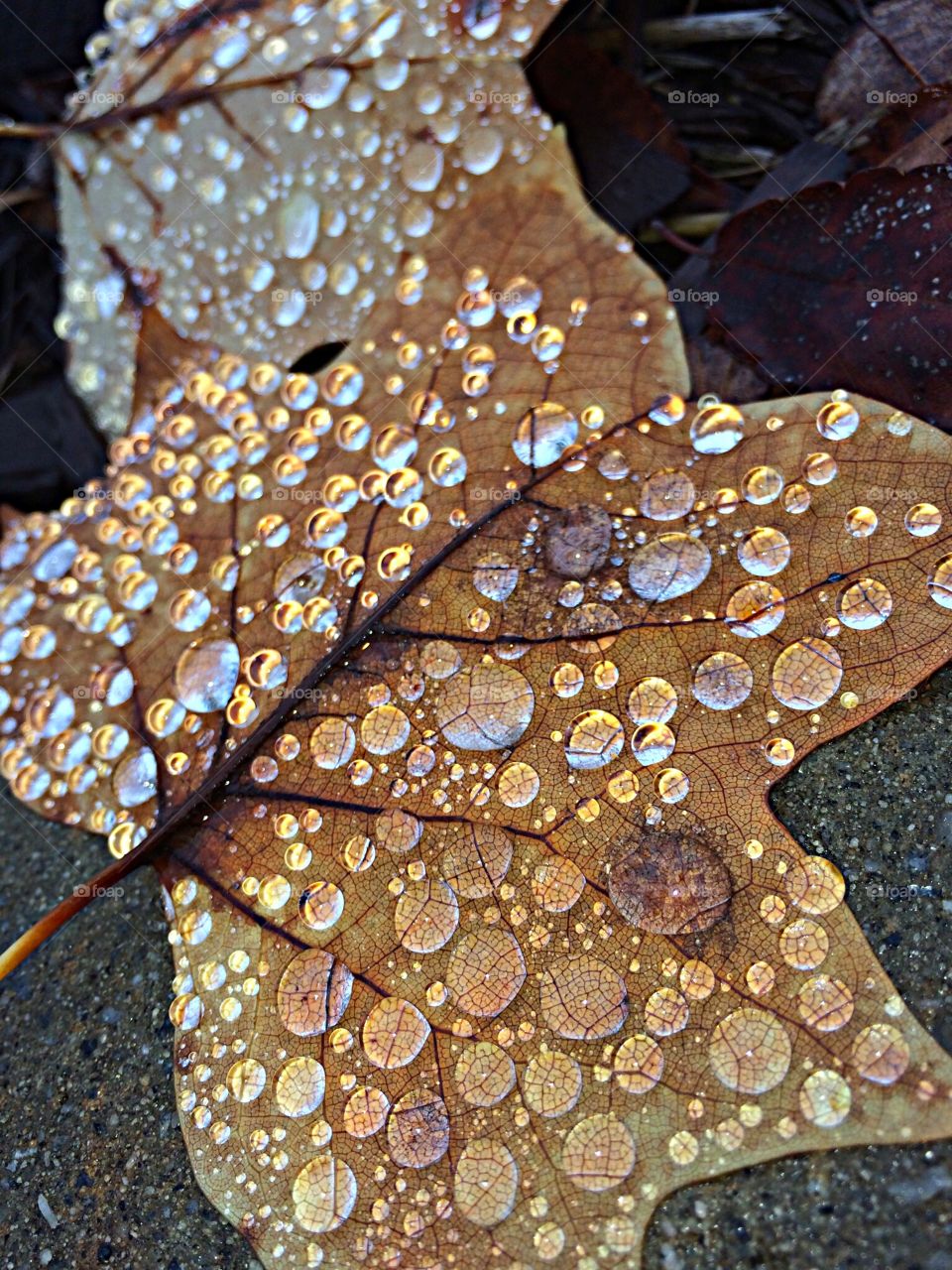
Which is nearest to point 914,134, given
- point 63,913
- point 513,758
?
point 513,758

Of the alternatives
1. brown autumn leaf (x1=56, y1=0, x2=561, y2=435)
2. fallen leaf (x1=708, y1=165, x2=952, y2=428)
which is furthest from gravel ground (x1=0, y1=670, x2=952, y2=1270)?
brown autumn leaf (x1=56, y1=0, x2=561, y2=435)

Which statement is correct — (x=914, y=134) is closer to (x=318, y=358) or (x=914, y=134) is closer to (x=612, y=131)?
(x=612, y=131)

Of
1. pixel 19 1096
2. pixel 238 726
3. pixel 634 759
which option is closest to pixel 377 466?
pixel 238 726

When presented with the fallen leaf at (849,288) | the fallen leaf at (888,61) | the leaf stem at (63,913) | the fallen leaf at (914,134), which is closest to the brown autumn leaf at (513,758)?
the leaf stem at (63,913)

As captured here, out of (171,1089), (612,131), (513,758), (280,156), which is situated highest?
(280,156)

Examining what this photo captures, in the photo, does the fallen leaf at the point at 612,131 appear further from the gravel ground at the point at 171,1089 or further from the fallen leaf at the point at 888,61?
the gravel ground at the point at 171,1089

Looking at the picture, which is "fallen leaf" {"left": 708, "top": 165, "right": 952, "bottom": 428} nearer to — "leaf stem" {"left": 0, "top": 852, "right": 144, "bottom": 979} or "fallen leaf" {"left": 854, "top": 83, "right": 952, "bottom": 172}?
"fallen leaf" {"left": 854, "top": 83, "right": 952, "bottom": 172}
